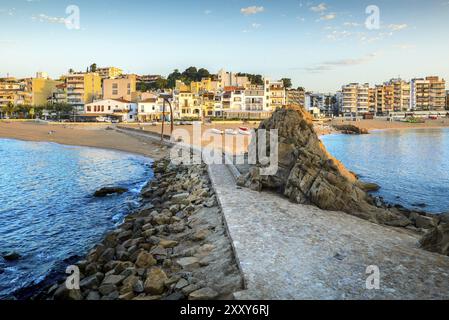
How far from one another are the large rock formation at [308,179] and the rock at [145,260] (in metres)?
6.47

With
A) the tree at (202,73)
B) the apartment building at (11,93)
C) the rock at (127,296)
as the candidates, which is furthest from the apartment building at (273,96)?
the rock at (127,296)

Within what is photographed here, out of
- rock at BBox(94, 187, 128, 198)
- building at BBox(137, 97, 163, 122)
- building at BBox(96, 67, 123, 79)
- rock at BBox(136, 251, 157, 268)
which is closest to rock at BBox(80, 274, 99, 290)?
rock at BBox(136, 251, 157, 268)

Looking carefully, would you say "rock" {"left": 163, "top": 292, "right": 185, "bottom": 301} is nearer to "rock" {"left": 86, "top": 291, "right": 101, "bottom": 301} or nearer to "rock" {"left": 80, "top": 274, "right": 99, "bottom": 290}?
"rock" {"left": 86, "top": 291, "right": 101, "bottom": 301}

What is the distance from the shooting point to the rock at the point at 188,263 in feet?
30.5

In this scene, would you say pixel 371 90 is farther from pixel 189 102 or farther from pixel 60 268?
pixel 60 268

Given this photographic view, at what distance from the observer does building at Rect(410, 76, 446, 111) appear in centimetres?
15362

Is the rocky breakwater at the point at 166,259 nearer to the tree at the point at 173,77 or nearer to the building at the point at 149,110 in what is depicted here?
the building at the point at 149,110

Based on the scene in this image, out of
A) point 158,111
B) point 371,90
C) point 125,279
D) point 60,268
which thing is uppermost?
point 371,90

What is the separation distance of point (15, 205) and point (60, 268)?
31.5ft

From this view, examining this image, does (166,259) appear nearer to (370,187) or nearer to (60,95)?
(370,187)

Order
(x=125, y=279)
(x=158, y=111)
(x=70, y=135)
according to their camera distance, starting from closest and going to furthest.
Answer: (x=125, y=279), (x=70, y=135), (x=158, y=111)

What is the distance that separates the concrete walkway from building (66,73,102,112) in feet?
354
